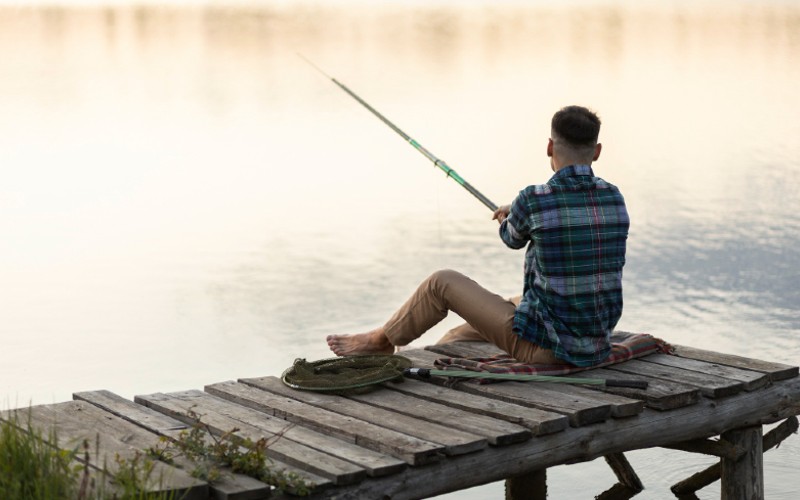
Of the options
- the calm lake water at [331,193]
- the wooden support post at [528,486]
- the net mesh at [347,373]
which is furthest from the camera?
the calm lake water at [331,193]

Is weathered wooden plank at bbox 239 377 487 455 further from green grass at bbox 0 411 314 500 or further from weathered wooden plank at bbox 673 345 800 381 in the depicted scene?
weathered wooden plank at bbox 673 345 800 381

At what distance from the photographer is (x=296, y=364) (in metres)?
5.06

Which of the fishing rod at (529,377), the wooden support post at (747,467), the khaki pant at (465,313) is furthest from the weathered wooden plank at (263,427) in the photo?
the wooden support post at (747,467)

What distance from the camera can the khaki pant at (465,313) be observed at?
502 centimetres

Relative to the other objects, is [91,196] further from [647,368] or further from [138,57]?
[138,57]

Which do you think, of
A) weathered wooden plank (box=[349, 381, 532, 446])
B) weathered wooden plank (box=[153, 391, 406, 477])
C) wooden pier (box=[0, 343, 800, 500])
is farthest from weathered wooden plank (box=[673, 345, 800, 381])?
weathered wooden plank (box=[153, 391, 406, 477])

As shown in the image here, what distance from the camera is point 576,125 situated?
4.83m

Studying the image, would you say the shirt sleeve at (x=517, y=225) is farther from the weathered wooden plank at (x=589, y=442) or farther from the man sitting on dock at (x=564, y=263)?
the weathered wooden plank at (x=589, y=442)

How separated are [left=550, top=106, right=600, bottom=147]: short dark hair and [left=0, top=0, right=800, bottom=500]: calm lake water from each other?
163 cm

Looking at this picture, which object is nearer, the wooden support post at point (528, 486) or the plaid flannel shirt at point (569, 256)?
the plaid flannel shirt at point (569, 256)

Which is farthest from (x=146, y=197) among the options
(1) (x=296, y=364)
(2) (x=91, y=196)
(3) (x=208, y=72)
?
(3) (x=208, y=72)

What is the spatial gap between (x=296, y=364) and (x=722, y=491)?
155 cm

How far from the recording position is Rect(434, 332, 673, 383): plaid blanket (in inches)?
195

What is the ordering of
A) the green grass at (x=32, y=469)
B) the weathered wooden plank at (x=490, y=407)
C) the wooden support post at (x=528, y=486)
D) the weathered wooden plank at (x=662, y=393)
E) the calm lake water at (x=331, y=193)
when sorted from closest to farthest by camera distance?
the green grass at (x=32, y=469) < the weathered wooden plank at (x=490, y=407) < the weathered wooden plank at (x=662, y=393) < the wooden support post at (x=528, y=486) < the calm lake water at (x=331, y=193)
